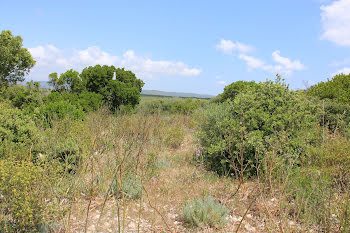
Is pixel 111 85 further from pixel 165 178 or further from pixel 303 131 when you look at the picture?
pixel 303 131

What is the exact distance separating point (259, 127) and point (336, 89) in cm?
674

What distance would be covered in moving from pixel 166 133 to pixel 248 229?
4494 millimetres

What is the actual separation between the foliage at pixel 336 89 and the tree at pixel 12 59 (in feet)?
57.4

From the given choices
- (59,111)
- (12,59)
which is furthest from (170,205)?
(12,59)

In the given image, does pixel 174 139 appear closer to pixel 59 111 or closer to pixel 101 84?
pixel 59 111

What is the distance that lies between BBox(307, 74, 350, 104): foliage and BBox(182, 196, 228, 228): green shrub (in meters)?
7.99

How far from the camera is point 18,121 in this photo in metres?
4.43

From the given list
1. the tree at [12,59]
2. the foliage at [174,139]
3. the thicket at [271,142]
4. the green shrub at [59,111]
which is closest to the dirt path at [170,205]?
the thicket at [271,142]

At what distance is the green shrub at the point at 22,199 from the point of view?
246 centimetres

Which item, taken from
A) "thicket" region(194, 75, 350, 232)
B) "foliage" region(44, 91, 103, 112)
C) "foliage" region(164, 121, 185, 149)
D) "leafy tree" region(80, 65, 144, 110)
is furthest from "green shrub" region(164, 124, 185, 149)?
"leafy tree" region(80, 65, 144, 110)

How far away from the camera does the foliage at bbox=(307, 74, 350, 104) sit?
9.27 meters

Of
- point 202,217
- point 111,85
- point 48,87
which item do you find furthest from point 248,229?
point 48,87

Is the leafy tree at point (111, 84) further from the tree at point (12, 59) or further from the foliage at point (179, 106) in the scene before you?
the tree at point (12, 59)

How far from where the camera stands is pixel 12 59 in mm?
17312
